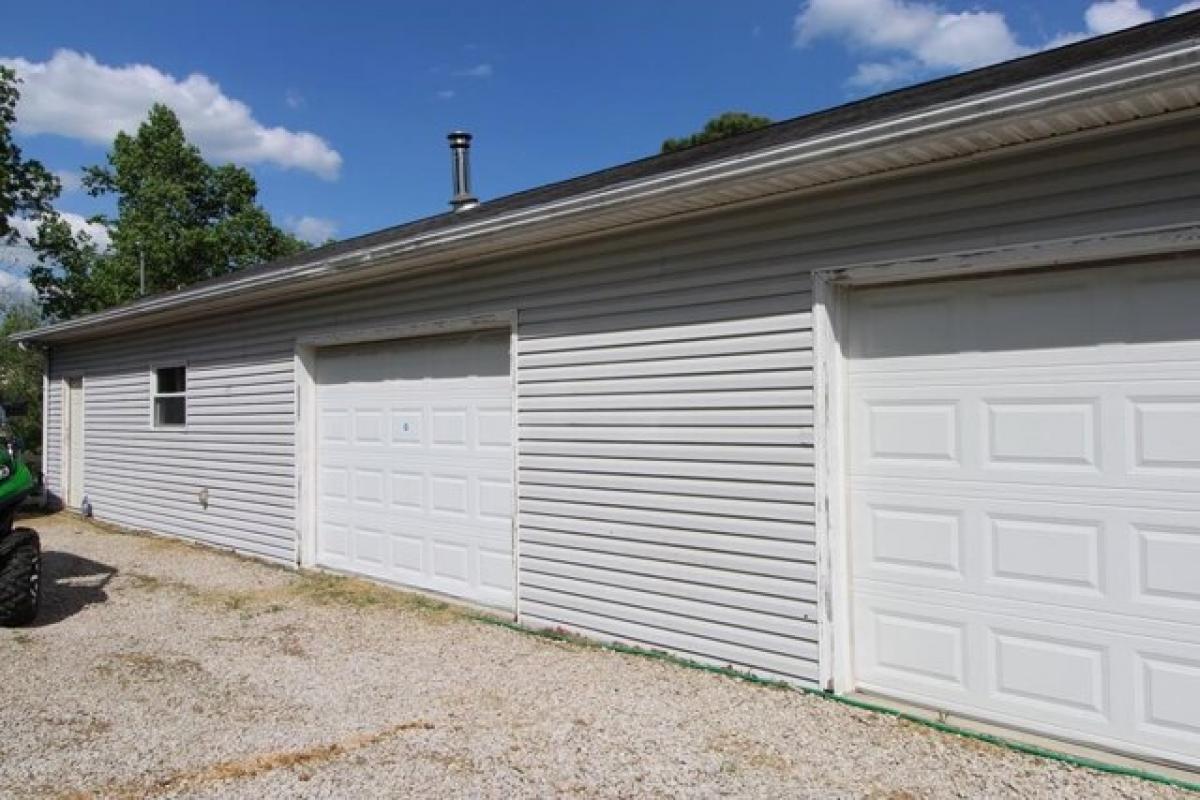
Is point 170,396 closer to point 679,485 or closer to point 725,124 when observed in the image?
point 679,485

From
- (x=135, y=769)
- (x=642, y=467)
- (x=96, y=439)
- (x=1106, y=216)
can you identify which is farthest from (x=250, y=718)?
(x=96, y=439)

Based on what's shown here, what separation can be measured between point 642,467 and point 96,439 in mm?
10216

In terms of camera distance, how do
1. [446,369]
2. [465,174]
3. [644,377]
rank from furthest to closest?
1. [465,174]
2. [446,369]
3. [644,377]

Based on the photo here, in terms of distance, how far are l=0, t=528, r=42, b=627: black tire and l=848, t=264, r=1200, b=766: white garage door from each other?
5432 mm

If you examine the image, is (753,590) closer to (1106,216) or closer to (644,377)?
(644,377)

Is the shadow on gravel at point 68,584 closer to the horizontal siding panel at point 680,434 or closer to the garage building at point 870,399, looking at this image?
the garage building at point 870,399

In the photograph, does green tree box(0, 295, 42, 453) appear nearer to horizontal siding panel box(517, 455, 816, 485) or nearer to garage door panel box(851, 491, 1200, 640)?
horizontal siding panel box(517, 455, 816, 485)

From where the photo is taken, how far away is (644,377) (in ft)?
17.7

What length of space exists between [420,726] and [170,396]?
26.1 feet

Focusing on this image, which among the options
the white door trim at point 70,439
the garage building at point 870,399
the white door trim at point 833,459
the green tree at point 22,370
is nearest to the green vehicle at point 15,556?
the garage building at point 870,399

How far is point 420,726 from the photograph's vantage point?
422 centimetres

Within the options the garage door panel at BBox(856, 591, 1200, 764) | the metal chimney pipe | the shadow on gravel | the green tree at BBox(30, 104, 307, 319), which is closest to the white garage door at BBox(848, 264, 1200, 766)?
the garage door panel at BBox(856, 591, 1200, 764)

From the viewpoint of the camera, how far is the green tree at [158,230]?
2261cm

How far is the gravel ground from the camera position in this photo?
3531 millimetres
